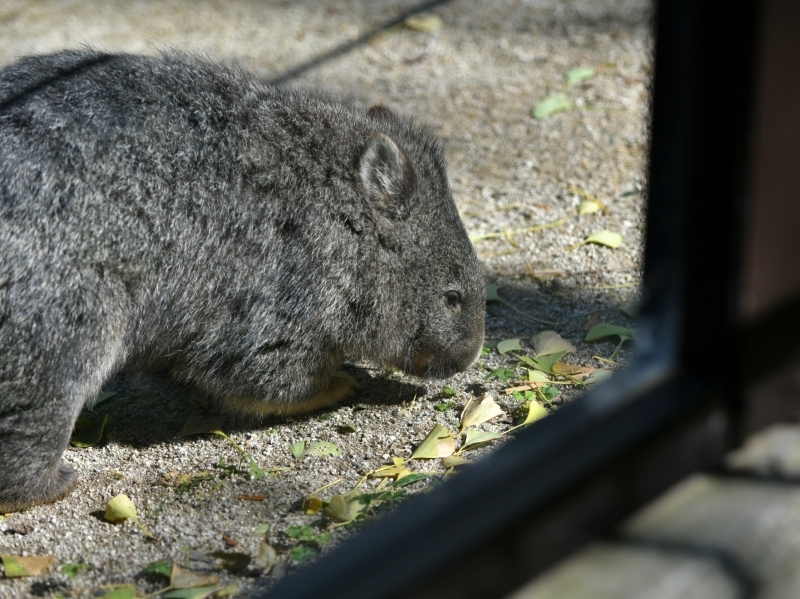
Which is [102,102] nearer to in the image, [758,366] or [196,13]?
[758,366]

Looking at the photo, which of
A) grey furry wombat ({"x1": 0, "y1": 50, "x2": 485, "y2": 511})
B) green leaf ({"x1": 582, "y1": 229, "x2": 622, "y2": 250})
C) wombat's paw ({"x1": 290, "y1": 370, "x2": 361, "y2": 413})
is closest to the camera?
grey furry wombat ({"x1": 0, "y1": 50, "x2": 485, "y2": 511})

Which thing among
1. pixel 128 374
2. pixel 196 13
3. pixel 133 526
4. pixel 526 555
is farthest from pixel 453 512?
pixel 196 13

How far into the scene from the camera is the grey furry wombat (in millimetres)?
3354

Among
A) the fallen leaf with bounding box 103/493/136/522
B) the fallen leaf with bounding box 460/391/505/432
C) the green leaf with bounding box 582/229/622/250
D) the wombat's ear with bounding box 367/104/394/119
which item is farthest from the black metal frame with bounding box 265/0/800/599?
the green leaf with bounding box 582/229/622/250

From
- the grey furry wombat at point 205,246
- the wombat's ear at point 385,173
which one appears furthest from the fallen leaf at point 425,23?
the wombat's ear at point 385,173

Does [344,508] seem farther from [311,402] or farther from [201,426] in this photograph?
[201,426]

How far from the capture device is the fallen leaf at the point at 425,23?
775 centimetres

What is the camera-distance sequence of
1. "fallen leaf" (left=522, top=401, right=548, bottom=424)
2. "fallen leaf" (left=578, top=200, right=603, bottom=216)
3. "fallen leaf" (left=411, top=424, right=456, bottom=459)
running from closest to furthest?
"fallen leaf" (left=411, top=424, right=456, bottom=459) → "fallen leaf" (left=522, top=401, right=548, bottom=424) → "fallen leaf" (left=578, top=200, right=603, bottom=216)

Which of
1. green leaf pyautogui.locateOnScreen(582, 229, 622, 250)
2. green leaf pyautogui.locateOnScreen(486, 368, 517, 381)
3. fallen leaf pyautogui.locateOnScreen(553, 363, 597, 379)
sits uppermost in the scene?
green leaf pyautogui.locateOnScreen(582, 229, 622, 250)

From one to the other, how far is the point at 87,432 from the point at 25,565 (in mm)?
953

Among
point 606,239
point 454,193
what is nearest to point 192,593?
point 606,239

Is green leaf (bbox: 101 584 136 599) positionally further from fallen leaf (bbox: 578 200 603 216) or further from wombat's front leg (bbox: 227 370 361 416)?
fallen leaf (bbox: 578 200 603 216)

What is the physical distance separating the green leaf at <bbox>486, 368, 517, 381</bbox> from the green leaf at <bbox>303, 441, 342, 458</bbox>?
2.74 feet

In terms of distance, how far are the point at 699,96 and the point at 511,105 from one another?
16.2ft
